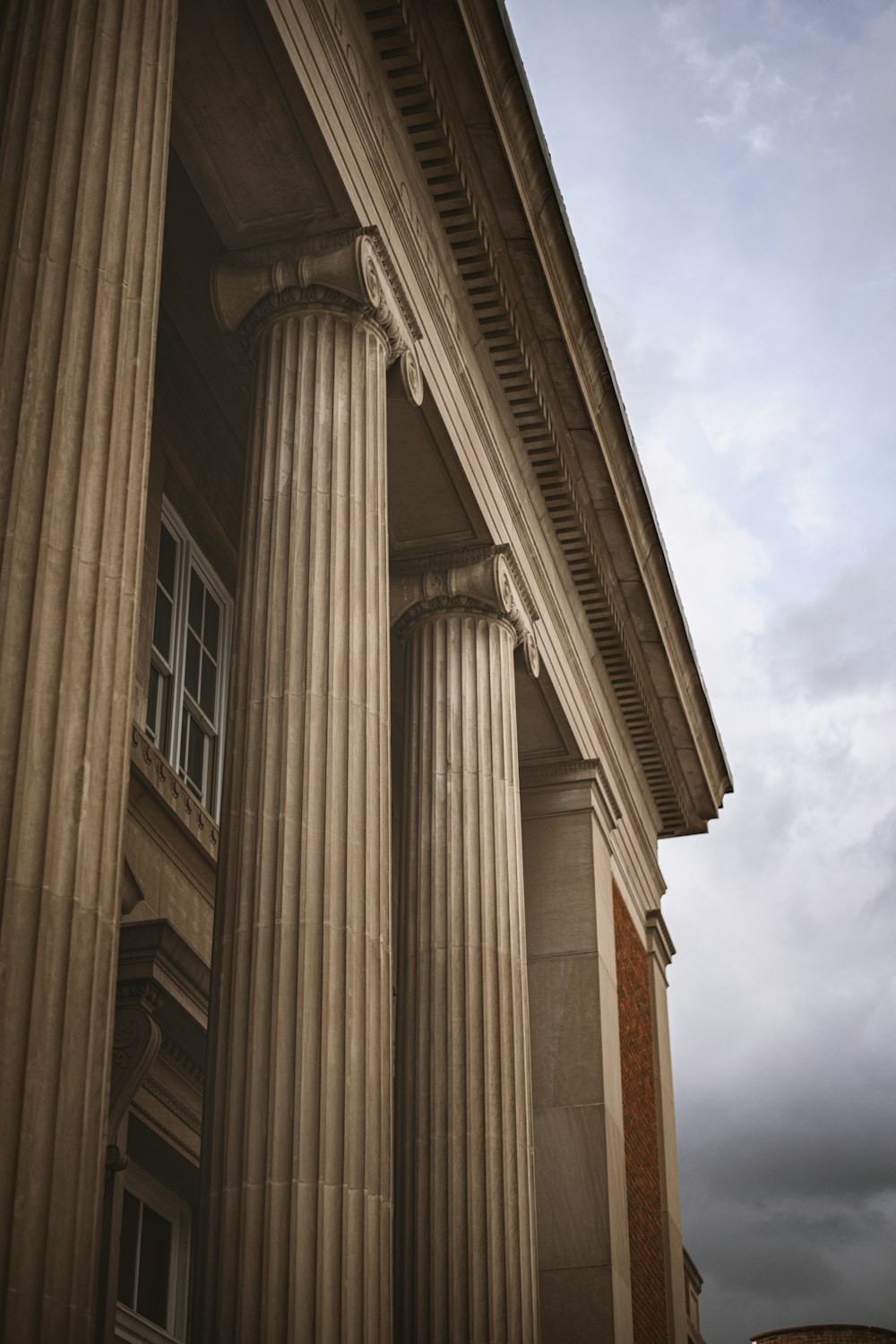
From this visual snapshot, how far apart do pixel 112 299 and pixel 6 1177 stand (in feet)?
16.4

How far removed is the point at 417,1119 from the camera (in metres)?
16.6

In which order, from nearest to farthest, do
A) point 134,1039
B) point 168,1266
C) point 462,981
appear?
point 134,1039 < point 462,981 < point 168,1266

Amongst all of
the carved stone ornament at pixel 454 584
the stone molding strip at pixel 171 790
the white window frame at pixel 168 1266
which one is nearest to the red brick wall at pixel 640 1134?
the white window frame at pixel 168 1266

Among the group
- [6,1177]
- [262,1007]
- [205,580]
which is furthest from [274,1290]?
[205,580]

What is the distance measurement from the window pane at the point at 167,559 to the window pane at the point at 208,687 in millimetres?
1098

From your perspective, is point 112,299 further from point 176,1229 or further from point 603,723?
point 603,723

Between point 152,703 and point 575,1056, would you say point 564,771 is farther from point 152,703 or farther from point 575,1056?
point 152,703

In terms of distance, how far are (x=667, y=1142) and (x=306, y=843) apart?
16.3 m

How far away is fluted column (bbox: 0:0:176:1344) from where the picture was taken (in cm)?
769

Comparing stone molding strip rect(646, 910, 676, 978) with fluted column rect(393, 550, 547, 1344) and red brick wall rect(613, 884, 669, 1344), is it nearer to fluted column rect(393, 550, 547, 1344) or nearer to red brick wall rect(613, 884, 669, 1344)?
red brick wall rect(613, 884, 669, 1344)

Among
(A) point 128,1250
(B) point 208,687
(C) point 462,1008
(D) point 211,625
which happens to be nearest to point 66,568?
(C) point 462,1008

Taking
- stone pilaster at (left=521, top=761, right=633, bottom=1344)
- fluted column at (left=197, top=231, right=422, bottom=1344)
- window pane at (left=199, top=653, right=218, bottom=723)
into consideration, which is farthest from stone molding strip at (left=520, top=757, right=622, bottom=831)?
fluted column at (left=197, top=231, right=422, bottom=1344)

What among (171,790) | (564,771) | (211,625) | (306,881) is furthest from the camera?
(564,771)

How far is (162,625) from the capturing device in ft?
62.5
